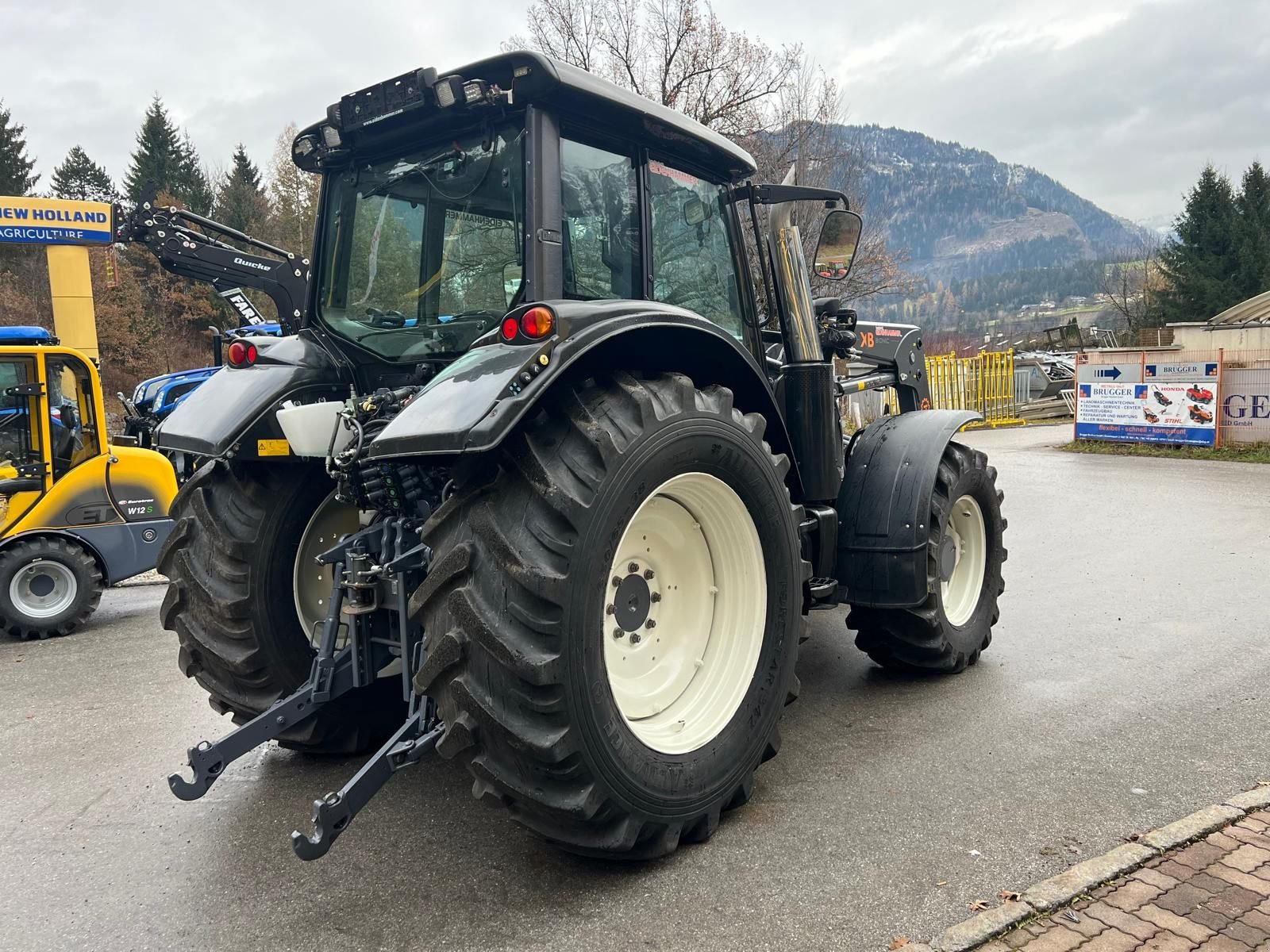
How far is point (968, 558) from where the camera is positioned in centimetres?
510

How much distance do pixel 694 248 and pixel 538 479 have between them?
171 centimetres

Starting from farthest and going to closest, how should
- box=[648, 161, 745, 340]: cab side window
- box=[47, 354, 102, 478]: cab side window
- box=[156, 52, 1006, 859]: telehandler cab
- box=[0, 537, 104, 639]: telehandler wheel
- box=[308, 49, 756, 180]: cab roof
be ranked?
box=[47, 354, 102, 478]: cab side window
box=[0, 537, 104, 639]: telehandler wheel
box=[648, 161, 745, 340]: cab side window
box=[308, 49, 756, 180]: cab roof
box=[156, 52, 1006, 859]: telehandler cab

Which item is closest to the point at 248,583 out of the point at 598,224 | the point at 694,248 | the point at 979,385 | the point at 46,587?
the point at 598,224

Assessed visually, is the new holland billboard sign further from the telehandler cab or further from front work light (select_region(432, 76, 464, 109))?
front work light (select_region(432, 76, 464, 109))

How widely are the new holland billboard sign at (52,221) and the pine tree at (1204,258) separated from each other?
113ft

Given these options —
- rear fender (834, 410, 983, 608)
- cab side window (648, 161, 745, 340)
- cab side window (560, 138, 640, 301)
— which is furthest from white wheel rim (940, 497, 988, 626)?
cab side window (560, 138, 640, 301)

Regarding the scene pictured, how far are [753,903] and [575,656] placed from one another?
89 cm

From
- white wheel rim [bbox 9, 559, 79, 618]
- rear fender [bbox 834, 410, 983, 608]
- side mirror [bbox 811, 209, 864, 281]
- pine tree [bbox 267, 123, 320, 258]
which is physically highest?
pine tree [bbox 267, 123, 320, 258]

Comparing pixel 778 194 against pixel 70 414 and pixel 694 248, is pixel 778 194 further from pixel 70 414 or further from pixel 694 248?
pixel 70 414

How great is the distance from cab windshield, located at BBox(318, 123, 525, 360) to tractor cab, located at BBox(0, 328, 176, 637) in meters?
4.25

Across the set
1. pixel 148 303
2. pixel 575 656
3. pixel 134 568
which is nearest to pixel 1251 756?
pixel 575 656

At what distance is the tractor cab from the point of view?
679 centimetres

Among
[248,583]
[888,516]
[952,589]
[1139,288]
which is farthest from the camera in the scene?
[1139,288]

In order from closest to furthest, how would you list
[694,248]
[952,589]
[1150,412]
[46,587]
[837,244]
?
[694,248], [837,244], [952,589], [46,587], [1150,412]
